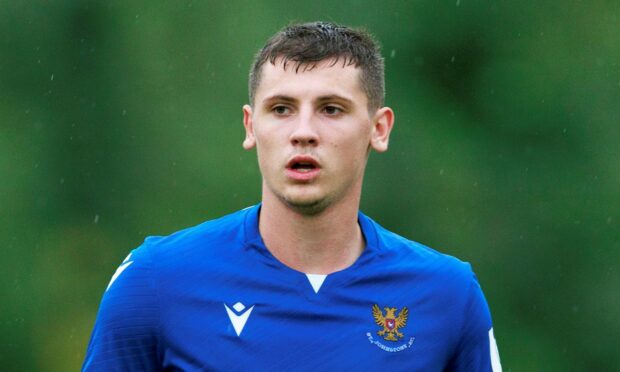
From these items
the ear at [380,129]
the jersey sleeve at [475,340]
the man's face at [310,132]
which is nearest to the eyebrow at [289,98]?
the man's face at [310,132]

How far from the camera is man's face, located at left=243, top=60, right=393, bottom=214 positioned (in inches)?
173

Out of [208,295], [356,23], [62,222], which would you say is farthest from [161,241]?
[62,222]

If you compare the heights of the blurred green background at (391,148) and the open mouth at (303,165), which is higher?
the open mouth at (303,165)

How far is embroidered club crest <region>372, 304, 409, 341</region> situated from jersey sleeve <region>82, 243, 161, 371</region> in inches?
27.4

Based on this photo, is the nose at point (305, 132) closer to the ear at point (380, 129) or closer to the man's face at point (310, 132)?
the man's face at point (310, 132)

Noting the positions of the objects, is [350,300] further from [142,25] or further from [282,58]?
[142,25]

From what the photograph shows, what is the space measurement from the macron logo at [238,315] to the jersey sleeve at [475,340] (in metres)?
0.72

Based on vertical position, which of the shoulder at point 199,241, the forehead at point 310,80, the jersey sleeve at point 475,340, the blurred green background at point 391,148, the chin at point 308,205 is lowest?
the blurred green background at point 391,148

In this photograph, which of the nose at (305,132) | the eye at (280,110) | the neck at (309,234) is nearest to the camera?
the nose at (305,132)

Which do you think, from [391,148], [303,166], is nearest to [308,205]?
[303,166]

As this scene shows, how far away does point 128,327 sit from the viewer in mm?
4449

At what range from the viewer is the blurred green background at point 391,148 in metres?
13.6

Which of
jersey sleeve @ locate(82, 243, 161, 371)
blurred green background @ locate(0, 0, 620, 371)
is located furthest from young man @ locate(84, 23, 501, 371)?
blurred green background @ locate(0, 0, 620, 371)

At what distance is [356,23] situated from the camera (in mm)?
13305
